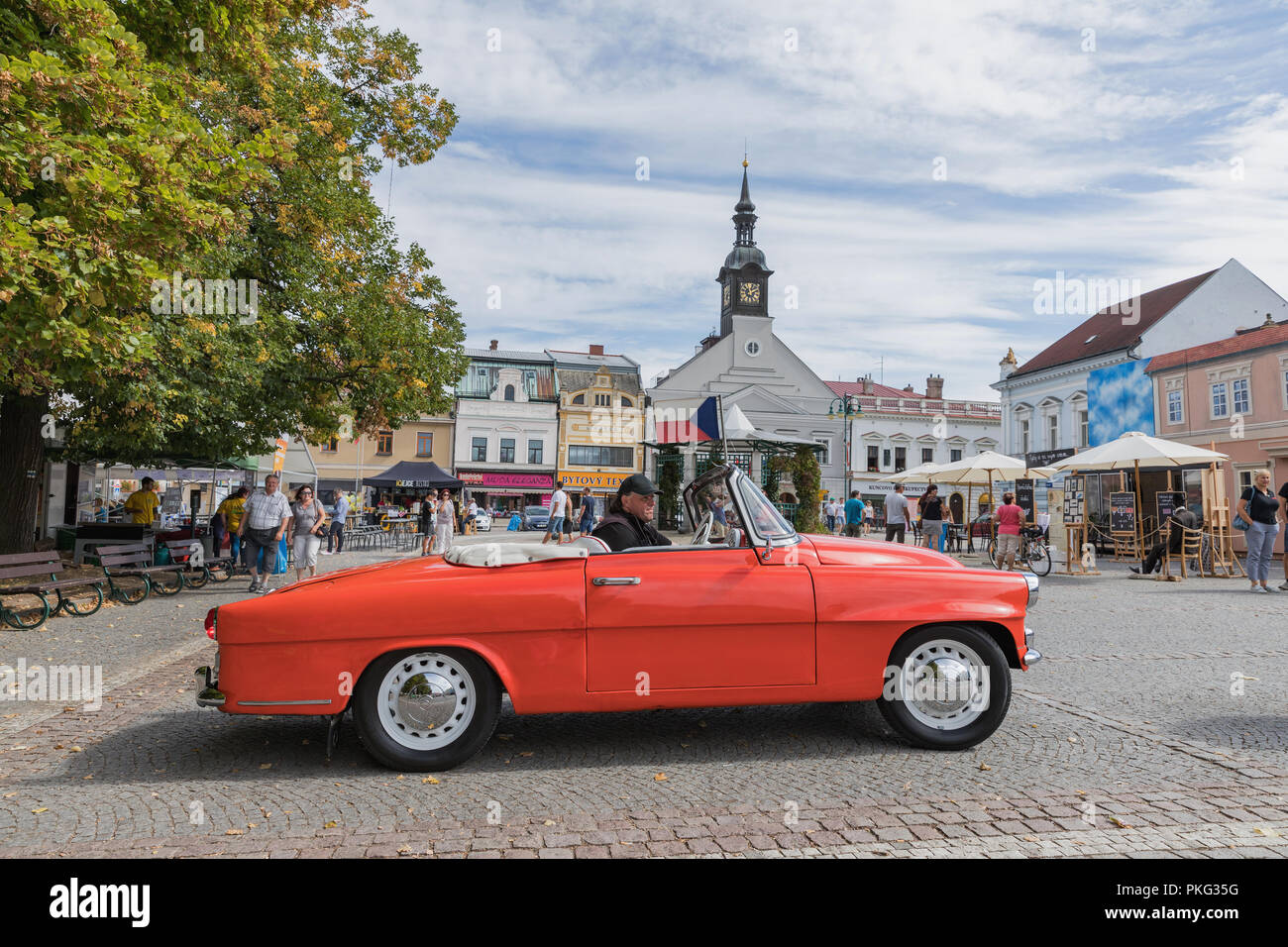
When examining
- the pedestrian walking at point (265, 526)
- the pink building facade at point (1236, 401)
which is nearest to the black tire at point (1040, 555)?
the pink building facade at point (1236, 401)

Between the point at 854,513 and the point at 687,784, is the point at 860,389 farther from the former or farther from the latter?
the point at 687,784

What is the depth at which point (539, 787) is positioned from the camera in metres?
4.10

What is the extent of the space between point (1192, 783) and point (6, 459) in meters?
15.9

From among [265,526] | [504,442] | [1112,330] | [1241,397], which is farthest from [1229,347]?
[504,442]

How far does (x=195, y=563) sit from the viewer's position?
1462 centimetres

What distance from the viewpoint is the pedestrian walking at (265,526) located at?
1314 centimetres

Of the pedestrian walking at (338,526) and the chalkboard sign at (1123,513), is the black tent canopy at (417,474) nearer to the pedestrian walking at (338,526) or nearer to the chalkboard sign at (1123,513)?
the pedestrian walking at (338,526)

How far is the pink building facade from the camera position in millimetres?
27625

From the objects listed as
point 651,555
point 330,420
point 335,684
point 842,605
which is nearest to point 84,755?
point 335,684

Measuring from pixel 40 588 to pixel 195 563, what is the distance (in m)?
4.93

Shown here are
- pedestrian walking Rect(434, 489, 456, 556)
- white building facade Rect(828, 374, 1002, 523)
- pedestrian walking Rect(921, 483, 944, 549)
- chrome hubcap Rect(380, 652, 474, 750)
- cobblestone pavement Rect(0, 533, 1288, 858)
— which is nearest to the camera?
cobblestone pavement Rect(0, 533, 1288, 858)

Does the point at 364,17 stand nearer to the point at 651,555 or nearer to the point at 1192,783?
the point at 651,555

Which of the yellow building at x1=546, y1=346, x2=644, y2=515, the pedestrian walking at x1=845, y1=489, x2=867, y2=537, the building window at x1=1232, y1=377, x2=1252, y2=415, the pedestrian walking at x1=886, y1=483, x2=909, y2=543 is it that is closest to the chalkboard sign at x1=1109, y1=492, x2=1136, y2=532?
the pedestrian walking at x1=886, y1=483, x2=909, y2=543

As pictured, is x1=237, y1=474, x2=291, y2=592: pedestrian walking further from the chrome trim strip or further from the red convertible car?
the chrome trim strip
